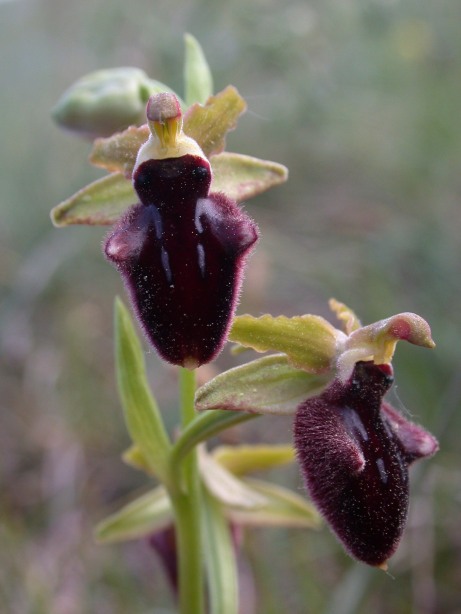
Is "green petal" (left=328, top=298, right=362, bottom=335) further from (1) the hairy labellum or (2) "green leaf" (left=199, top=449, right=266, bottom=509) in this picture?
(2) "green leaf" (left=199, top=449, right=266, bottom=509)

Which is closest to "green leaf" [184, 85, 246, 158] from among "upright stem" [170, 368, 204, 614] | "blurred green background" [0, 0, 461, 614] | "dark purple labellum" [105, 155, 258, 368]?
"dark purple labellum" [105, 155, 258, 368]

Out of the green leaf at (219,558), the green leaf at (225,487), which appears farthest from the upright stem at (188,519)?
the green leaf at (225,487)

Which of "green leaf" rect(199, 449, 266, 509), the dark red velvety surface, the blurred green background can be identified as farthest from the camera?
the blurred green background

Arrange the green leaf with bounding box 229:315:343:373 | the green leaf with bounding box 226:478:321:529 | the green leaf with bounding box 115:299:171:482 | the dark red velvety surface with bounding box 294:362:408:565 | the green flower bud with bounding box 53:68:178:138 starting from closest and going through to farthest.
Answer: the dark red velvety surface with bounding box 294:362:408:565 < the green leaf with bounding box 229:315:343:373 < the green leaf with bounding box 115:299:171:482 < the green flower bud with bounding box 53:68:178:138 < the green leaf with bounding box 226:478:321:529

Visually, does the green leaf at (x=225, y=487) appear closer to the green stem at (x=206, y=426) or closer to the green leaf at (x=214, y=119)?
the green stem at (x=206, y=426)

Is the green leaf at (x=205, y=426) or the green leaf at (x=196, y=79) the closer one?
the green leaf at (x=205, y=426)

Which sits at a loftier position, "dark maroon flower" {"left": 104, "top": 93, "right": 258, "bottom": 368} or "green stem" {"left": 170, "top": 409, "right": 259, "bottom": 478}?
"dark maroon flower" {"left": 104, "top": 93, "right": 258, "bottom": 368}

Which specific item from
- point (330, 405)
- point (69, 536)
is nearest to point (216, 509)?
point (330, 405)

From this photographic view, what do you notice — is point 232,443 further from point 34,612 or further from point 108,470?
point 108,470
